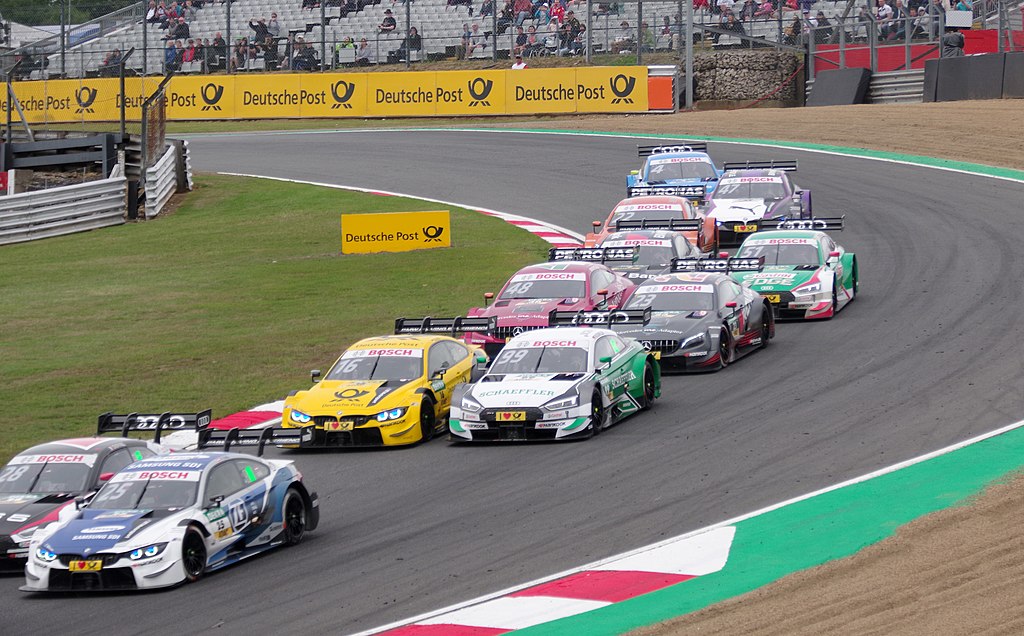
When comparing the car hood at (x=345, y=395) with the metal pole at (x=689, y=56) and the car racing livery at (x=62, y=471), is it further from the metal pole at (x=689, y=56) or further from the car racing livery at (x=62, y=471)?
the metal pole at (x=689, y=56)

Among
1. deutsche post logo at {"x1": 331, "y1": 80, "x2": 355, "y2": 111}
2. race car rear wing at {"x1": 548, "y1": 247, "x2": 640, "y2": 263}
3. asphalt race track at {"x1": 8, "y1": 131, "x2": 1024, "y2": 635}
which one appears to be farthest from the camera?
deutsche post logo at {"x1": 331, "y1": 80, "x2": 355, "y2": 111}

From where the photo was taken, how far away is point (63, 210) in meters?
Answer: 37.7

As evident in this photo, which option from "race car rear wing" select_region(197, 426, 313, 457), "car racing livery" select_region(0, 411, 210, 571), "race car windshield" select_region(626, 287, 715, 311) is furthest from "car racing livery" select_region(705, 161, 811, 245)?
"car racing livery" select_region(0, 411, 210, 571)

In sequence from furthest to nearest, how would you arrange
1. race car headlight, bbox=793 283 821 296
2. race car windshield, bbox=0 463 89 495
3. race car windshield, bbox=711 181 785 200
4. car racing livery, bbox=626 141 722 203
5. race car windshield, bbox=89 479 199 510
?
car racing livery, bbox=626 141 722 203 < race car windshield, bbox=711 181 785 200 < race car headlight, bbox=793 283 821 296 < race car windshield, bbox=0 463 89 495 < race car windshield, bbox=89 479 199 510

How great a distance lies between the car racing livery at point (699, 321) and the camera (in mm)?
21047

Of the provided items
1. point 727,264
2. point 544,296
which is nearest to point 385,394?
point 544,296

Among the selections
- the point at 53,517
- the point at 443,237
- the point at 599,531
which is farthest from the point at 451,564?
the point at 443,237

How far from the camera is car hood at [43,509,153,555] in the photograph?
12.6 metres

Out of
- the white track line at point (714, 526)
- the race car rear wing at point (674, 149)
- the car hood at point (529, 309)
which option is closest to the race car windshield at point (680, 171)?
the race car rear wing at point (674, 149)

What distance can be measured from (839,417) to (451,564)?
6.63 meters

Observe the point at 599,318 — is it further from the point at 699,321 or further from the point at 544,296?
the point at 544,296

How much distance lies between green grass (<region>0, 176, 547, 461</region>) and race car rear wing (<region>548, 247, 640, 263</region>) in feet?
6.20

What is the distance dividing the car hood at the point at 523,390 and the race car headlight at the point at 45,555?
6263mm

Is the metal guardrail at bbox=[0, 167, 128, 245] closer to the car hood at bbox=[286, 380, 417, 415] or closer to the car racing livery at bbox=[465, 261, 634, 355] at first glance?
the car racing livery at bbox=[465, 261, 634, 355]
